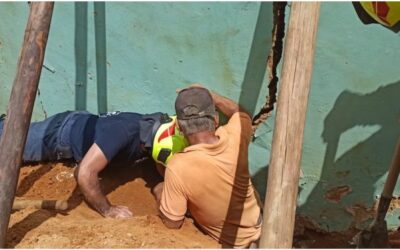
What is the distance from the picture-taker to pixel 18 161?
→ 3473 millimetres

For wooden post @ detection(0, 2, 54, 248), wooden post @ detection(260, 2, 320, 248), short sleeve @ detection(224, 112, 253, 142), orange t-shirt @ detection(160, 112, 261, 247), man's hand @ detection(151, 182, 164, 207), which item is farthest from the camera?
man's hand @ detection(151, 182, 164, 207)

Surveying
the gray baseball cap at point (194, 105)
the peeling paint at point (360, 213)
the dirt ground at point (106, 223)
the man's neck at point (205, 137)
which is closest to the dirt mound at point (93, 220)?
the dirt ground at point (106, 223)

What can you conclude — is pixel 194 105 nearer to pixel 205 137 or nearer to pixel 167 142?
pixel 205 137

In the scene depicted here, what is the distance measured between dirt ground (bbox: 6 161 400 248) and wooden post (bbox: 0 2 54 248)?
0.89ft

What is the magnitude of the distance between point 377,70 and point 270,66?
2.22 ft

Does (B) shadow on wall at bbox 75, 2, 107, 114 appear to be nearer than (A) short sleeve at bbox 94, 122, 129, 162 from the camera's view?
No

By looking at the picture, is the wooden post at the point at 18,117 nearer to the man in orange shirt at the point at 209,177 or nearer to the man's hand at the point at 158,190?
the man in orange shirt at the point at 209,177

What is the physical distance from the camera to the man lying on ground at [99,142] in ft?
14.1

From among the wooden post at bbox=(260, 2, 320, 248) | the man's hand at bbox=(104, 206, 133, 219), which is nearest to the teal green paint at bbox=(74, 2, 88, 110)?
the man's hand at bbox=(104, 206, 133, 219)

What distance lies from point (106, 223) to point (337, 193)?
1.63m

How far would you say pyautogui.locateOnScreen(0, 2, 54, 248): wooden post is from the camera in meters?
3.44

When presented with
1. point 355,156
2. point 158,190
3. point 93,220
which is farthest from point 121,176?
point 355,156

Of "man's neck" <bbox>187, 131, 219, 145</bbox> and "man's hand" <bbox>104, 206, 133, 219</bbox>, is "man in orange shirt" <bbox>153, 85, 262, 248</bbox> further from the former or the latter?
"man's hand" <bbox>104, 206, 133, 219</bbox>

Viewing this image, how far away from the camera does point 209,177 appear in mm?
3896
